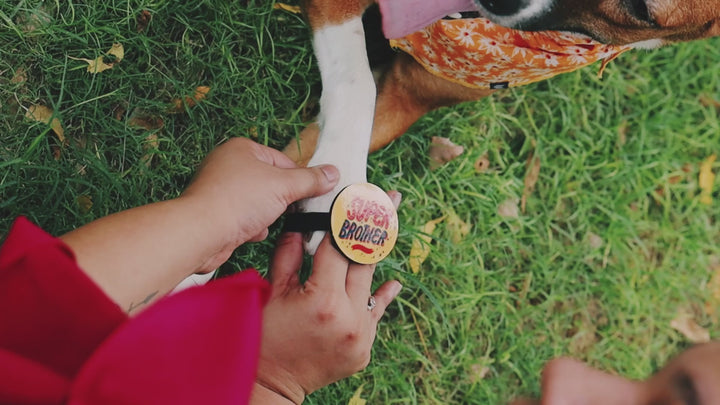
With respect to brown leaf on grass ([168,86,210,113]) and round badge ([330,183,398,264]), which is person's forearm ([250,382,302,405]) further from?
brown leaf on grass ([168,86,210,113])

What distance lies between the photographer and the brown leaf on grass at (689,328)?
114 inches

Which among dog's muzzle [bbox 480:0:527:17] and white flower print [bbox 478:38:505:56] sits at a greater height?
dog's muzzle [bbox 480:0:527:17]

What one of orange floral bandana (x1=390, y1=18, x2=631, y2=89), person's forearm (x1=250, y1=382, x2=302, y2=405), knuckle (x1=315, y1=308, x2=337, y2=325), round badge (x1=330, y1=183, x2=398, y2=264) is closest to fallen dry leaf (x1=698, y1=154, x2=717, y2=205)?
orange floral bandana (x1=390, y1=18, x2=631, y2=89)

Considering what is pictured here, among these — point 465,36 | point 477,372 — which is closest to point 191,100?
point 465,36

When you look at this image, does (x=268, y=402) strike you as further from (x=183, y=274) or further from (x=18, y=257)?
(x=18, y=257)

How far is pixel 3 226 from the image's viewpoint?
6.39ft

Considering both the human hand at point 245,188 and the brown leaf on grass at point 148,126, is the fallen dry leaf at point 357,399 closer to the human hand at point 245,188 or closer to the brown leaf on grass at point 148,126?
the human hand at point 245,188

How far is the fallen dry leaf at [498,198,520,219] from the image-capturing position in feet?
8.73

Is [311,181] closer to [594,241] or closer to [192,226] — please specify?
[192,226]

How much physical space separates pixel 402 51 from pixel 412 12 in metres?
0.35

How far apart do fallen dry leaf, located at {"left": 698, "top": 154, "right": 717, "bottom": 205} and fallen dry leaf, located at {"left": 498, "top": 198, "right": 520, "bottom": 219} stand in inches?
41.0

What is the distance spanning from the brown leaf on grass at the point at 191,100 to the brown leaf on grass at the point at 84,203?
1.36ft

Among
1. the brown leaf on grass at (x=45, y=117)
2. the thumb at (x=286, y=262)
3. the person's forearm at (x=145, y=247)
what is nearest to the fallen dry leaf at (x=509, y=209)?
the thumb at (x=286, y=262)

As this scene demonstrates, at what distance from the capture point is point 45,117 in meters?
2.03
